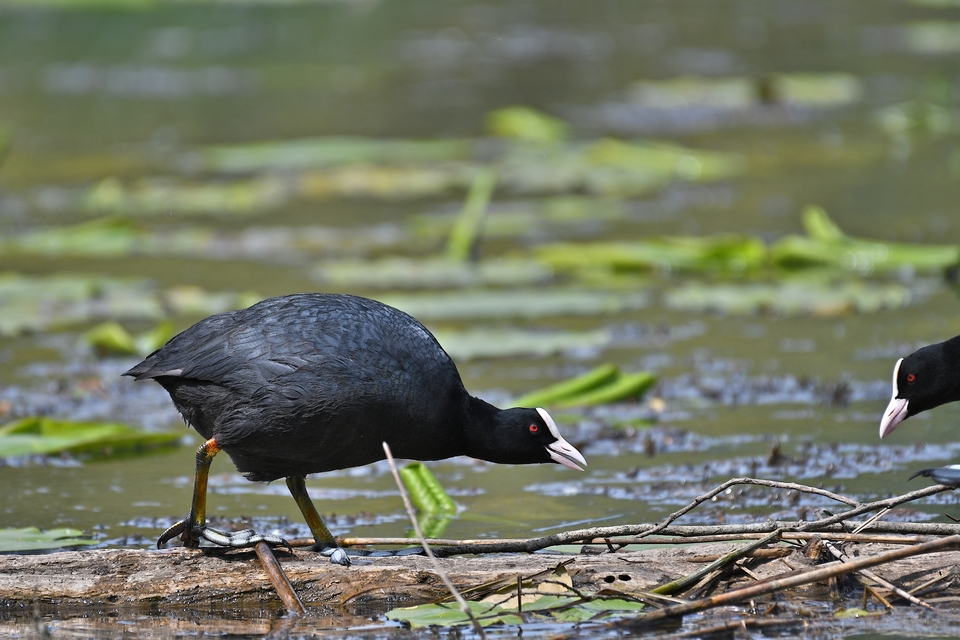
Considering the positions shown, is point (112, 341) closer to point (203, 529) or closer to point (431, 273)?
point (431, 273)

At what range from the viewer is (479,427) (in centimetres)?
479

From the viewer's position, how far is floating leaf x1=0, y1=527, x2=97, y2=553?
4.81 m

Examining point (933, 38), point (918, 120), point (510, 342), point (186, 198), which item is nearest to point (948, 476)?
point (510, 342)

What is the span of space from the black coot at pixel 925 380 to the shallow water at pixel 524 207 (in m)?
0.39

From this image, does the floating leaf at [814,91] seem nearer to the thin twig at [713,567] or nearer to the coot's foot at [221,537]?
the thin twig at [713,567]

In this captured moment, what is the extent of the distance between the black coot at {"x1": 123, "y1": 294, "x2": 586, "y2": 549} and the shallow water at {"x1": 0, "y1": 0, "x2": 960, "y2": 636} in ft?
1.77

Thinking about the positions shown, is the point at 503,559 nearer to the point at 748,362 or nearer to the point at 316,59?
the point at 748,362

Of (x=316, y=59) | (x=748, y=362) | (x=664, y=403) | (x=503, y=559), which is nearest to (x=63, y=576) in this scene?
(x=503, y=559)

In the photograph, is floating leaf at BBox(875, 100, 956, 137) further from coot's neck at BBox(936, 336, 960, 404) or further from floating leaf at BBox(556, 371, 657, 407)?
coot's neck at BBox(936, 336, 960, 404)

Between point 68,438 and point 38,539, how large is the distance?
4.08 ft

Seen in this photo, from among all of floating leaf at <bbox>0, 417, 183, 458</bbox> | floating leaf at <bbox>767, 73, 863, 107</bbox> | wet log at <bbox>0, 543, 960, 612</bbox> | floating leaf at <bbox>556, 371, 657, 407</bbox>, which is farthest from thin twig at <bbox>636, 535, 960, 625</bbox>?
floating leaf at <bbox>767, 73, 863, 107</bbox>

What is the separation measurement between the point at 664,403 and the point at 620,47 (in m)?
15.4

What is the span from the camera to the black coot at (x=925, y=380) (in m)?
5.00

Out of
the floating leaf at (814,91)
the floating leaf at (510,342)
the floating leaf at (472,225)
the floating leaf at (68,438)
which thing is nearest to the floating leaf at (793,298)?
the floating leaf at (510,342)
